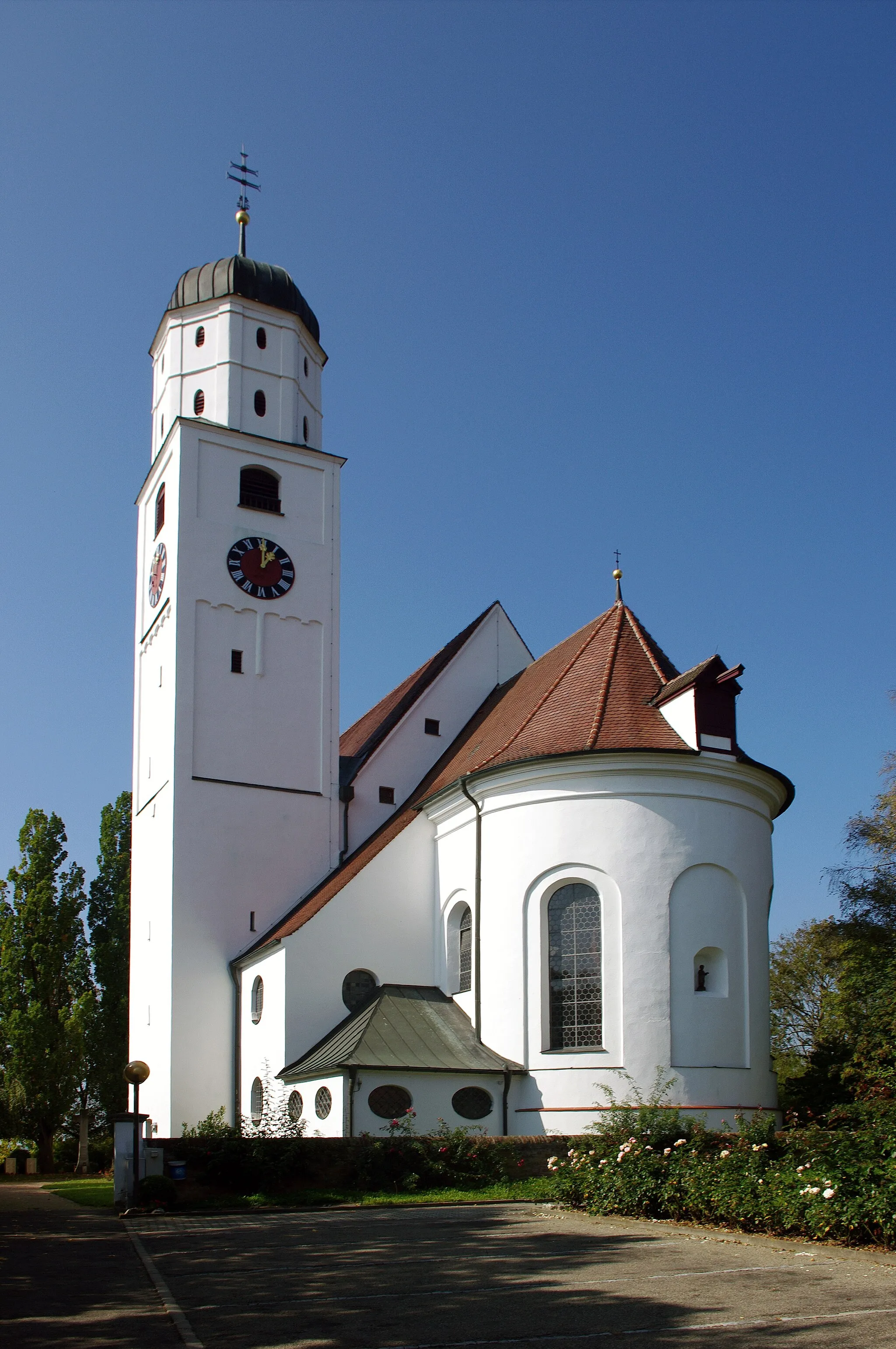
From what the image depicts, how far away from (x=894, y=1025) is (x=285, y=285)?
2205cm

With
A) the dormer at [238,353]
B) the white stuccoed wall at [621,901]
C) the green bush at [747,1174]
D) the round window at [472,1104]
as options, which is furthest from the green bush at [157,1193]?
the dormer at [238,353]

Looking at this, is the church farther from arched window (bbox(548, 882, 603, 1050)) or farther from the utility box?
the utility box

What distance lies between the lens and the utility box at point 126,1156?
57.9 ft

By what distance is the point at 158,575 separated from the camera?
2975 cm

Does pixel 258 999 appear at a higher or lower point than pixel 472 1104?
higher

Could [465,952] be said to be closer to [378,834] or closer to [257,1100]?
[378,834]

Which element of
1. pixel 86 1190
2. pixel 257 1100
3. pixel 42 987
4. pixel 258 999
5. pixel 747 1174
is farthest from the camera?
pixel 42 987

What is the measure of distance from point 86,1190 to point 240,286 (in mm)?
21041

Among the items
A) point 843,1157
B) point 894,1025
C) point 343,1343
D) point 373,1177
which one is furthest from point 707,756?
point 343,1343

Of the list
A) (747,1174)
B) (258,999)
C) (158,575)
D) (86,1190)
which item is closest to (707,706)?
(747,1174)

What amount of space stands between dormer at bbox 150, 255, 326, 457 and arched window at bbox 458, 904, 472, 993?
12679mm

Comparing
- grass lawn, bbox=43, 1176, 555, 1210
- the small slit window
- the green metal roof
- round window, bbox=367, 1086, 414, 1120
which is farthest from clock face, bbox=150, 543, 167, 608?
grass lawn, bbox=43, 1176, 555, 1210

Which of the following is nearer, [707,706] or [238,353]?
[707,706]

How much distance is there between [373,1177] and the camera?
18094 millimetres
